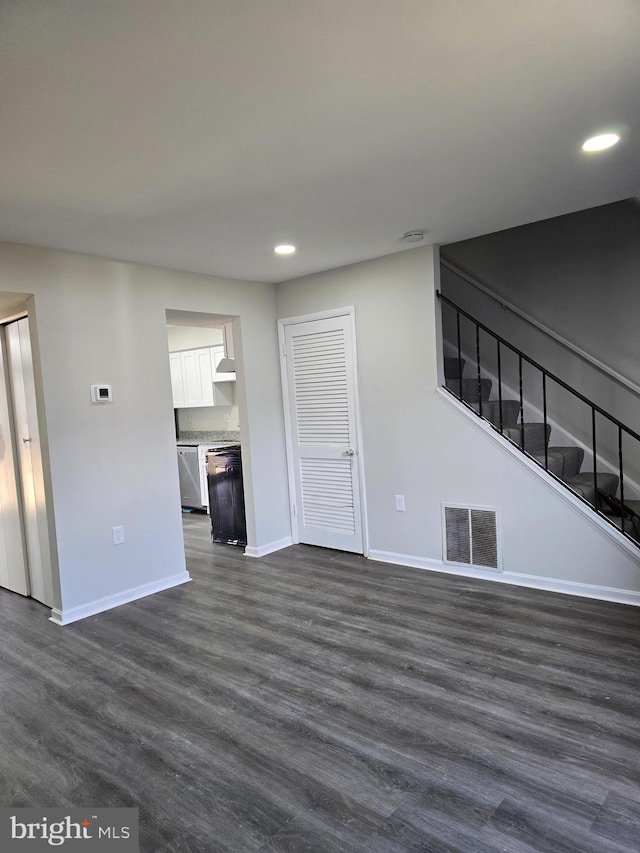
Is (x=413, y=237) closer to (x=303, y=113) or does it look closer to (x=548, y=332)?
(x=548, y=332)

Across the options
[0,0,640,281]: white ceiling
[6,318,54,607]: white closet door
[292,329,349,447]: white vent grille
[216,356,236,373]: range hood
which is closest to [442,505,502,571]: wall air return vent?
[292,329,349,447]: white vent grille

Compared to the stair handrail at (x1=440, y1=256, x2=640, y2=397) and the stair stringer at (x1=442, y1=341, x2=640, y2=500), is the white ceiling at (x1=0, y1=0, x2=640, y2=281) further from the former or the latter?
the stair stringer at (x1=442, y1=341, x2=640, y2=500)

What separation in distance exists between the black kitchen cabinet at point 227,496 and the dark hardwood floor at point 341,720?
1422mm

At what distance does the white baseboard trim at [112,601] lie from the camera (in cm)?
363

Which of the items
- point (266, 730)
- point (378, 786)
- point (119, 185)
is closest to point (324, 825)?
point (378, 786)

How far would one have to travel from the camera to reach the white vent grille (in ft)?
15.4

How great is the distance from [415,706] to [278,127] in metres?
2.52

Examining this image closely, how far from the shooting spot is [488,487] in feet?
13.0

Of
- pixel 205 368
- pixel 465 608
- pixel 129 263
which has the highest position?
pixel 129 263

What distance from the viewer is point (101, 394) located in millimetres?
3816

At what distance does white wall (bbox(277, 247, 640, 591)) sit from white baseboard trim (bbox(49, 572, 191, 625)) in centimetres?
166

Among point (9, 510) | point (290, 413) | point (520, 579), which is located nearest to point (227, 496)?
point (290, 413)

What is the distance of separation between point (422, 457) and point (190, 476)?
144 inches

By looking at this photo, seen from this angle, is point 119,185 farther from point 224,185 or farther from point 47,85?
point 47,85
